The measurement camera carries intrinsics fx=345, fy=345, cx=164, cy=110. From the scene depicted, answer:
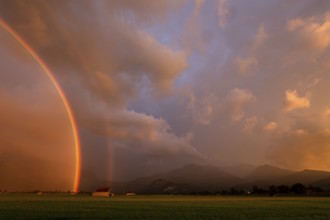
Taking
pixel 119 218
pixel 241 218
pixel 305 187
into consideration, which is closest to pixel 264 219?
pixel 241 218

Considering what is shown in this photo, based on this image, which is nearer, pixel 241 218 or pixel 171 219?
pixel 171 219

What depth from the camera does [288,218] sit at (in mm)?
41875

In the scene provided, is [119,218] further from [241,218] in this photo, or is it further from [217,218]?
[241,218]

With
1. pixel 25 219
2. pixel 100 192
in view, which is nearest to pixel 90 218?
pixel 25 219

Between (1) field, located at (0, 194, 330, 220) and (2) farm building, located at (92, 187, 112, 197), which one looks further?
(2) farm building, located at (92, 187, 112, 197)

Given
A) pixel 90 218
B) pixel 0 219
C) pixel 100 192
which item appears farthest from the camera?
pixel 100 192

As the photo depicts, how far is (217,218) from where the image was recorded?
40188mm

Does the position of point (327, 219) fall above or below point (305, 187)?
below

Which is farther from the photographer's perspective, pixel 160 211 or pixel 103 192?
pixel 103 192

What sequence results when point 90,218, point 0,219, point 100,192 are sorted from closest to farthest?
1. point 0,219
2. point 90,218
3. point 100,192

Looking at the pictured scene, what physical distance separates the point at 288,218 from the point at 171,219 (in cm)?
1487

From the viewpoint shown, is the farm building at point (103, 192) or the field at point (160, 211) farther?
the farm building at point (103, 192)

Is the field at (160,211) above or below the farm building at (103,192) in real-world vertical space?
below

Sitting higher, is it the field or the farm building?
the farm building
